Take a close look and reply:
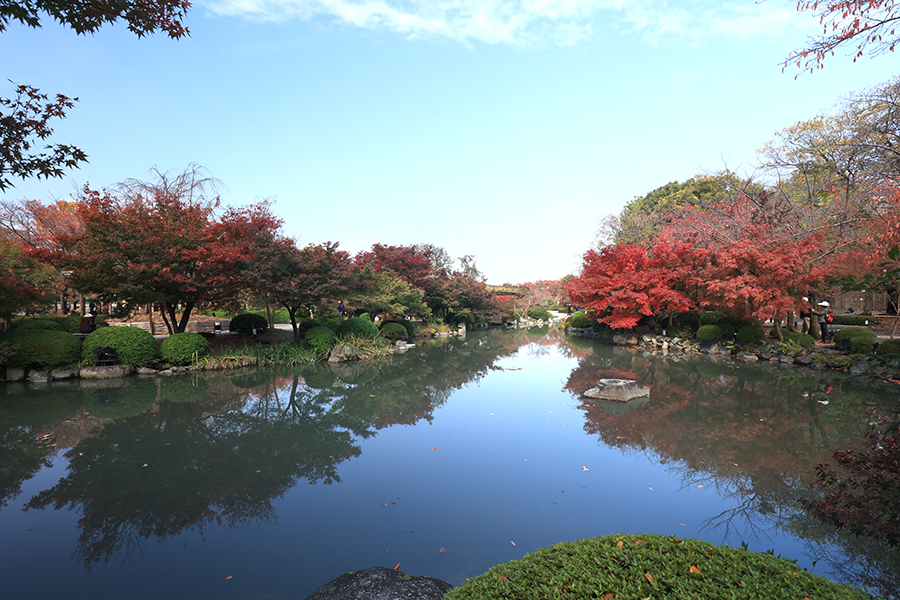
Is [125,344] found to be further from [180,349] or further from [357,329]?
[357,329]

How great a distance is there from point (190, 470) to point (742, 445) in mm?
6732

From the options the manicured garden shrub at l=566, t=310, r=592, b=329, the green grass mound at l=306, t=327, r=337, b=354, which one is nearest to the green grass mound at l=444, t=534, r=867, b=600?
the green grass mound at l=306, t=327, r=337, b=354

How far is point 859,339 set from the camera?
11.0 m

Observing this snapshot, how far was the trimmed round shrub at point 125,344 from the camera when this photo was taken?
9.88 metres

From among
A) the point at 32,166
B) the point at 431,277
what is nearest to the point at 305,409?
the point at 32,166

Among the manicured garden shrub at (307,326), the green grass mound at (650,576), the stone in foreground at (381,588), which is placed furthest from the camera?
the manicured garden shrub at (307,326)

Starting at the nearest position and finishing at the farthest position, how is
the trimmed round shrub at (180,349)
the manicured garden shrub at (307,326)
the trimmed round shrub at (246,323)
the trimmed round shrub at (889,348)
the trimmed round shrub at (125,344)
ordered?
the trimmed round shrub at (889,348) < the trimmed round shrub at (125,344) < the trimmed round shrub at (180,349) < the trimmed round shrub at (246,323) < the manicured garden shrub at (307,326)

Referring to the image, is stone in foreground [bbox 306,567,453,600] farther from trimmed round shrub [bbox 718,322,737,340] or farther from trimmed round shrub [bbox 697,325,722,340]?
trimmed round shrub [bbox 718,322,737,340]

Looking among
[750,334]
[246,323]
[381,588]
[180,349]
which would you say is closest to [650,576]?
[381,588]

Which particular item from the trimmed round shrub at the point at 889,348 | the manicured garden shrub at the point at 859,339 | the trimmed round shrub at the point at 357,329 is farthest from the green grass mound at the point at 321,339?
the manicured garden shrub at the point at 859,339

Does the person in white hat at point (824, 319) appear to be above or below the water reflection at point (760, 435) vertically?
above

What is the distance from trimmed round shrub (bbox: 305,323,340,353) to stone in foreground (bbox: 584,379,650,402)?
8.17m

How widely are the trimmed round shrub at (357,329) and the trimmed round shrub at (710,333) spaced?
11635 millimetres

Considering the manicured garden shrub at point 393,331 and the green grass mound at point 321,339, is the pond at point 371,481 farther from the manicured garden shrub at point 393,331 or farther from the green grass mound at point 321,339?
the manicured garden shrub at point 393,331
